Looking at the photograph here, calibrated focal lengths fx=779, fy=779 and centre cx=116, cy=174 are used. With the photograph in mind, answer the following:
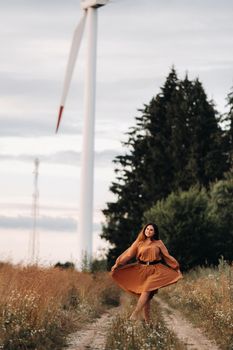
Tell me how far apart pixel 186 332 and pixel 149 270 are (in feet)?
4.73

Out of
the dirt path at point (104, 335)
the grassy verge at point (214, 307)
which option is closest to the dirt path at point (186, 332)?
the dirt path at point (104, 335)

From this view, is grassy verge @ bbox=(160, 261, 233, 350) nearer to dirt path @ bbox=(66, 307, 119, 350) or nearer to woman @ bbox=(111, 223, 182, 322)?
woman @ bbox=(111, 223, 182, 322)

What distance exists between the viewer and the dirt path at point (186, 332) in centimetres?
1181

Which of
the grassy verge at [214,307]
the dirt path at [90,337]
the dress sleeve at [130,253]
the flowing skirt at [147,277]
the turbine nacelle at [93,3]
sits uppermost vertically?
the turbine nacelle at [93,3]

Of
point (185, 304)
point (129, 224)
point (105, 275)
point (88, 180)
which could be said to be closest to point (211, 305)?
point (185, 304)

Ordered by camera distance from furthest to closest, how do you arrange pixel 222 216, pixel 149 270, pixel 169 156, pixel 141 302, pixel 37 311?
pixel 169 156 → pixel 222 216 → pixel 149 270 → pixel 141 302 → pixel 37 311

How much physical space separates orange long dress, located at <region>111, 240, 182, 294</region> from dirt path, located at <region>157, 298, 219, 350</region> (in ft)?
2.93

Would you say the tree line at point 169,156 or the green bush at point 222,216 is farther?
the tree line at point 169,156

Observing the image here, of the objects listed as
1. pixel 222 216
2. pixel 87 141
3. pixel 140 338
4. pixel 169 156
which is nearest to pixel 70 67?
pixel 87 141

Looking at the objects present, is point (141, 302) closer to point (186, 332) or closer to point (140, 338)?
point (186, 332)

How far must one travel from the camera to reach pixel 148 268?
44.7 feet

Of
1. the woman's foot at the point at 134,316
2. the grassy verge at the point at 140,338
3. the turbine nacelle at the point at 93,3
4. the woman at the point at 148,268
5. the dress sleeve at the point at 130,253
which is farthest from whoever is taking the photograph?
the turbine nacelle at the point at 93,3

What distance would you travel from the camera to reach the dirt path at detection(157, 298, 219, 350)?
11812 millimetres

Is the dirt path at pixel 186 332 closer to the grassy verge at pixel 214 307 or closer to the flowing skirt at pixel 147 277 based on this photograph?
the grassy verge at pixel 214 307
